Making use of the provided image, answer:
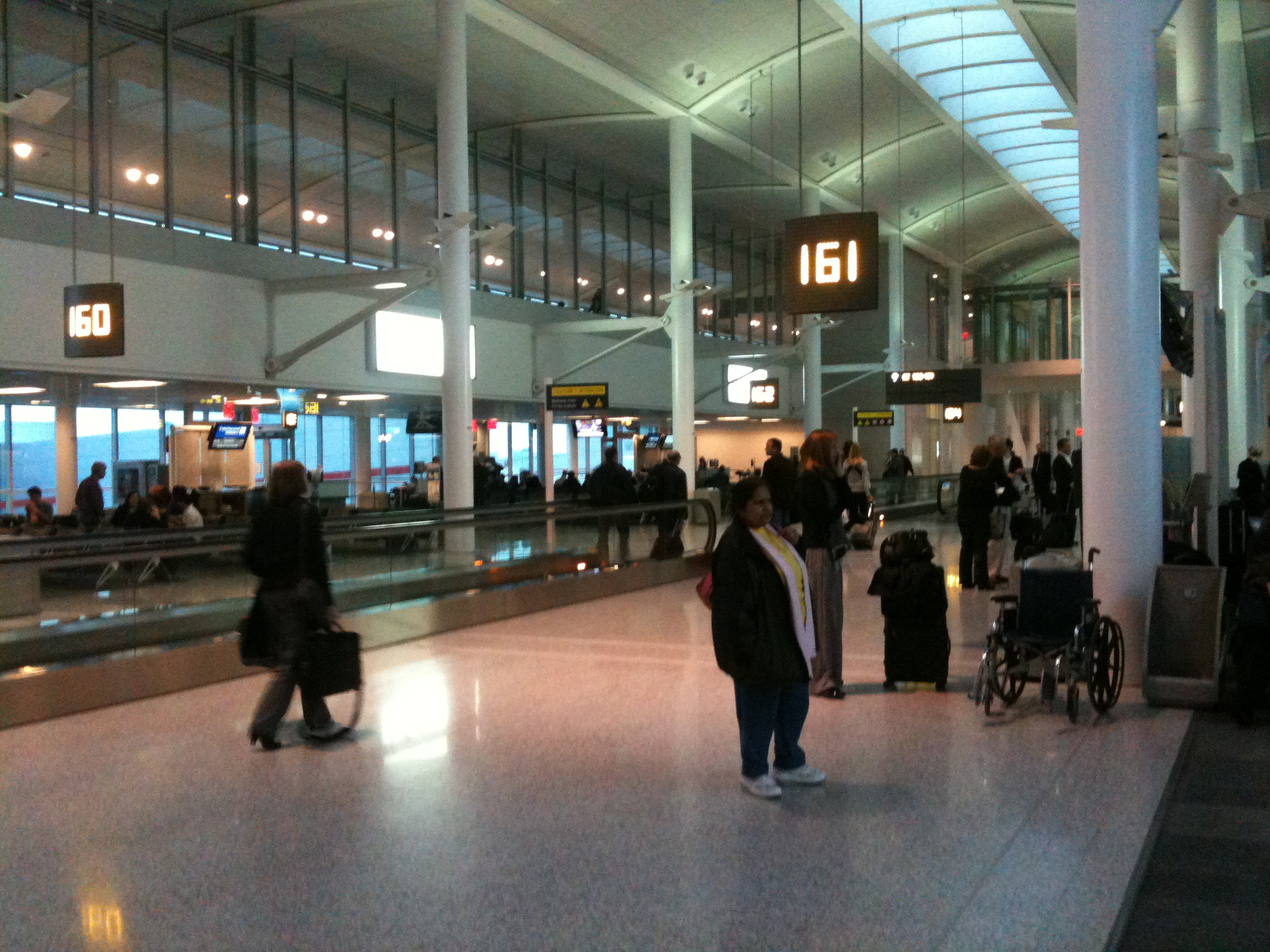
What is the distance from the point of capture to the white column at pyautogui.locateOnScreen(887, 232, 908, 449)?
1608 inches

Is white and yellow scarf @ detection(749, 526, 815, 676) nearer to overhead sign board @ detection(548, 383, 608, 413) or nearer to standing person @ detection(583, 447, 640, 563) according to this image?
standing person @ detection(583, 447, 640, 563)

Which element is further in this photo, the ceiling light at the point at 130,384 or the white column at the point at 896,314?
the white column at the point at 896,314

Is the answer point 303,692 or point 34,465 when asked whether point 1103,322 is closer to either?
point 303,692

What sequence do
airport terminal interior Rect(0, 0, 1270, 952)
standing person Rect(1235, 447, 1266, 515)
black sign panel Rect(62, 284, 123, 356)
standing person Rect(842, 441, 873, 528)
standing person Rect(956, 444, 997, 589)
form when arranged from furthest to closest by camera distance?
standing person Rect(1235, 447, 1266, 515), black sign panel Rect(62, 284, 123, 356), standing person Rect(956, 444, 997, 589), standing person Rect(842, 441, 873, 528), airport terminal interior Rect(0, 0, 1270, 952)

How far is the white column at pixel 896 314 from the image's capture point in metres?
40.8

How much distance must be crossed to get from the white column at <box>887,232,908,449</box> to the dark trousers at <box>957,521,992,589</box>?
2587cm

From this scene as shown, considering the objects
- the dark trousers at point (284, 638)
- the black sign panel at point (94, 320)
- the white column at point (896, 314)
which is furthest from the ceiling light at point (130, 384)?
the white column at point (896, 314)

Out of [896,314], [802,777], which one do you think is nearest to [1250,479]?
[802,777]

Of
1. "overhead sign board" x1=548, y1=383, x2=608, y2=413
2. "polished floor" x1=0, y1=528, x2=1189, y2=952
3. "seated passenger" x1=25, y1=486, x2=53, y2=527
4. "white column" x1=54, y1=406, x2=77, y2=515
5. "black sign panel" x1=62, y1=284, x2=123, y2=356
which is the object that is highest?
"black sign panel" x1=62, y1=284, x2=123, y2=356

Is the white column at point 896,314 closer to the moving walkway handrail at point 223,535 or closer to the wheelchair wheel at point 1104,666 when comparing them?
the moving walkway handrail at point 223,535

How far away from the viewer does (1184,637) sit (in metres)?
8.18

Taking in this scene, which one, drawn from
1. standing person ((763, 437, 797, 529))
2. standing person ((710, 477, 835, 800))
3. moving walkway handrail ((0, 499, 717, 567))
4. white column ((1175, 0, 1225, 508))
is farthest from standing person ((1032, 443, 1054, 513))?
standing person ((710, 477, 835, 800))

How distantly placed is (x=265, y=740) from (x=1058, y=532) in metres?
8.13

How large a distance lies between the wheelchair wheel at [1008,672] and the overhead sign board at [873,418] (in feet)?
101
